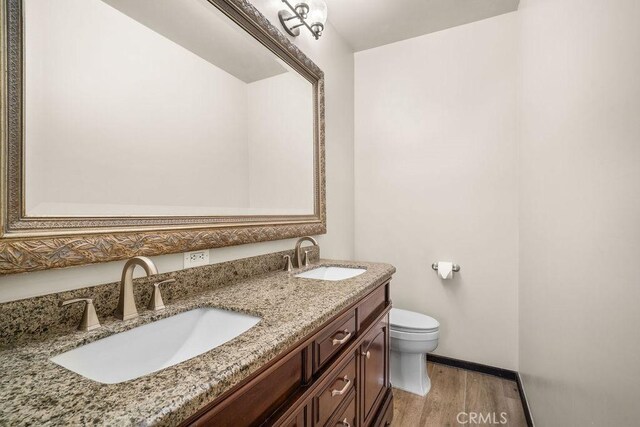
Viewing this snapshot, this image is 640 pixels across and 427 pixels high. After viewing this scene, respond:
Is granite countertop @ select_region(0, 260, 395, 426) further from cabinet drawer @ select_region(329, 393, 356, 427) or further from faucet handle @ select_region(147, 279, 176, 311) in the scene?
cabinet drawer @ select_region(329, 393, 356, 427)

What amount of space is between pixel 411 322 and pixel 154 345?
161cm

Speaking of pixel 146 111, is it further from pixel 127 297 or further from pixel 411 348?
pixel 411 348

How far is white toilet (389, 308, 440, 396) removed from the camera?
1.86 m

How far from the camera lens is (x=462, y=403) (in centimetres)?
179

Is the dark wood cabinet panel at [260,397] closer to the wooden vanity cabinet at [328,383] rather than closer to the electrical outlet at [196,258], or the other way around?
the wooden vanity cabinet at [328,383]

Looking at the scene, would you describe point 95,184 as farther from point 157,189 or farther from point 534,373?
point 534,373

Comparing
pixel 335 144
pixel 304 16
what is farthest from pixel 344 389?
pixel 304 16

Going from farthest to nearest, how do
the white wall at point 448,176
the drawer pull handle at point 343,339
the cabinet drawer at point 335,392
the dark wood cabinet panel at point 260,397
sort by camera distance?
the white wall at point 448,176, the drawer pull handle at point 343,339, the cabinet drawer at point 335,392, the dark wood cabinet panel at point 260,397

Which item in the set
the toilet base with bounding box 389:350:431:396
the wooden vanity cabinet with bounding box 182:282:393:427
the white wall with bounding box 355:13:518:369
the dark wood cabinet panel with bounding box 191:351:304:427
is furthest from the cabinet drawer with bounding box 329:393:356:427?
the white wall with bounding box 355:13:518:369

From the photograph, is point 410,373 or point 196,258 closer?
point 196,258

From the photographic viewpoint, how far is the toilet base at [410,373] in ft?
6.33

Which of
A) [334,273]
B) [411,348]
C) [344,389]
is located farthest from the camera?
[411,348]

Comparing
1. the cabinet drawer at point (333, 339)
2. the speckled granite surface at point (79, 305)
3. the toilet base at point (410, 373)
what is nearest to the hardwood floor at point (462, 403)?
the toilet base at point (410, 373)

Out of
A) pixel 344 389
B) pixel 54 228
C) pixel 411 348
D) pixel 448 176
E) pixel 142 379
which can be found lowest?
pixel 411 348
